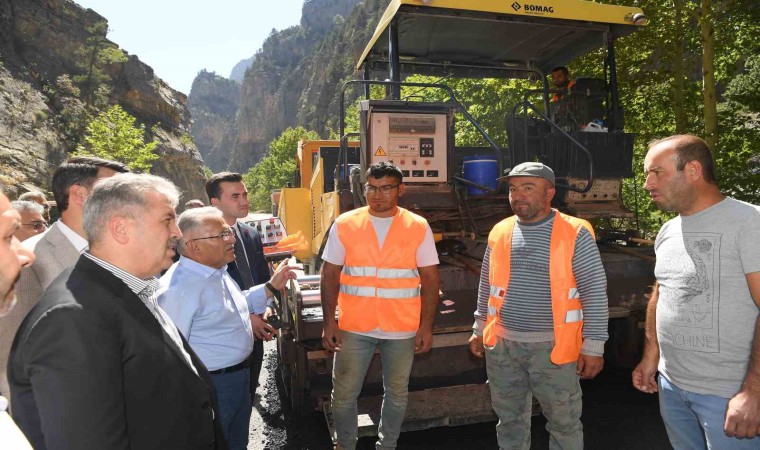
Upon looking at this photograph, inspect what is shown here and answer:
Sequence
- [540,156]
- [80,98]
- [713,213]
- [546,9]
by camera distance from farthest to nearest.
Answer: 1. [80,98]
2. [540,156]
3. [546,9]
4. [713,213]

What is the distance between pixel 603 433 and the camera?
12.4 feet

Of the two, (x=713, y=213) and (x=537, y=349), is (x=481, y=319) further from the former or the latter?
(x=713, y=213)

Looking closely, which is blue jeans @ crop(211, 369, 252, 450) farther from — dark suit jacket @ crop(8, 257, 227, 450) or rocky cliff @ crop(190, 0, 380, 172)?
rocky cliff @ crop(190, 0, 380, 172)

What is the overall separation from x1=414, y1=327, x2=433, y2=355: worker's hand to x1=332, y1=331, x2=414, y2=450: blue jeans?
0.06 meters

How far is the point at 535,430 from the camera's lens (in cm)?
384

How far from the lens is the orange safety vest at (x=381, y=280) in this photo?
3180mm

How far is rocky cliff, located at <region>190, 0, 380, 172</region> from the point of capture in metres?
89.8

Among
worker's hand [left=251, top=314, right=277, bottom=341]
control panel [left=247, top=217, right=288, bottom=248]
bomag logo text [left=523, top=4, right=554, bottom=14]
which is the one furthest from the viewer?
control panel [left=247, top=217, right=288, bottom=248]

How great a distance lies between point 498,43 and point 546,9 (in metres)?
1.09

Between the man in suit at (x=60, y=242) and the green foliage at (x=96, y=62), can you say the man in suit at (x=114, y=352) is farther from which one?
the green foliage at (x=96, y=62)

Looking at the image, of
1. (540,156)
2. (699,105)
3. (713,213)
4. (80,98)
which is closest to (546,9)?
(540,156)

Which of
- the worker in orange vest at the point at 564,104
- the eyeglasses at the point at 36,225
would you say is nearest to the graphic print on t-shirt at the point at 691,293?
the worker in orange vest at the point at 564,104

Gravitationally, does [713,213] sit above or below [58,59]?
below

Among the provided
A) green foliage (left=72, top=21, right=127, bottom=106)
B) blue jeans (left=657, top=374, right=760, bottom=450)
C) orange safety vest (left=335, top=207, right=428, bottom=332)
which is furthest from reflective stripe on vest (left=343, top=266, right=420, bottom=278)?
green foliage (left=72, top=21, right=127, bottom=106)
